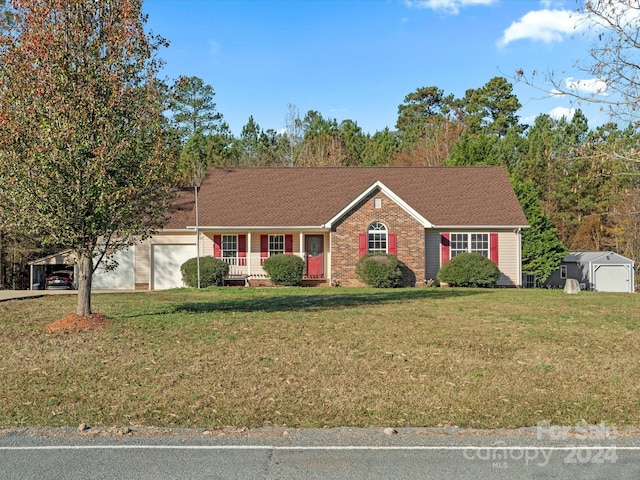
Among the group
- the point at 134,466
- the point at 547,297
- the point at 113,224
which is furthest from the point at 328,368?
the point at 547,297

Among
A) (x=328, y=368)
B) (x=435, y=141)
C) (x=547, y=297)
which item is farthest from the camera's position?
(x=435, y=141)

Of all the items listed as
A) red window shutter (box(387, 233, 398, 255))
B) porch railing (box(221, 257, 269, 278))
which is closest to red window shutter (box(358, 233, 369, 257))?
red window shutter (box(387, 233, 398, 255))

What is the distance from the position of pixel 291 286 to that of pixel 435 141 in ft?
102

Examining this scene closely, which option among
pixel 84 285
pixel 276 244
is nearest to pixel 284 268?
pixel 276 244

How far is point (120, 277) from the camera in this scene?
1164 inches

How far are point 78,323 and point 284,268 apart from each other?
46.6 ft

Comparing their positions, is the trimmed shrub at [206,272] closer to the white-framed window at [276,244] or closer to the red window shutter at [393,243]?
the white-framed window at [276,244]

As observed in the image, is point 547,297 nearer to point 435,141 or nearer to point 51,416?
point 51,416

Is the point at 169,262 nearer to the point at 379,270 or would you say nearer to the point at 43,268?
the point at 43,268

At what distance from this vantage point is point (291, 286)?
2756cm

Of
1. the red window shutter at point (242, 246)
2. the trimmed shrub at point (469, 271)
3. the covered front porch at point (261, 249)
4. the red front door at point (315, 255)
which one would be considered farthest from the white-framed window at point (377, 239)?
the red window shutter at point (242, 246)

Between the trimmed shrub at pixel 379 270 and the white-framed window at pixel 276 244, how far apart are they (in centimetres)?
446

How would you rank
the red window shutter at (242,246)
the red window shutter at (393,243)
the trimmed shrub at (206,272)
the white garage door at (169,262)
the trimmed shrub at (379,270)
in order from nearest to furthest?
the trimmed shrub at (379,270)
the trimmed shrub at (206,272)
the red window shutter at (393,243)
the red window shutter at (242,246)
the white garage door at (169,262)

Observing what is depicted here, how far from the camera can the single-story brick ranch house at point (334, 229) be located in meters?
27.4
